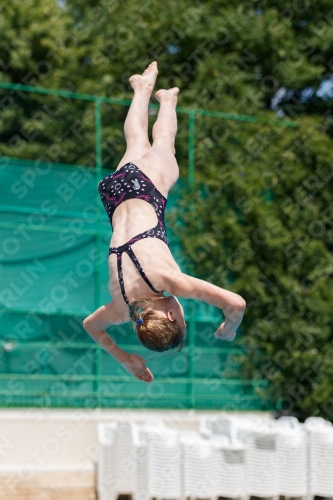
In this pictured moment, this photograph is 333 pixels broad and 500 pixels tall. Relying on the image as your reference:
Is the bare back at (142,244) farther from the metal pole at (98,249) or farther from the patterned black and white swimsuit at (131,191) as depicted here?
the metal pole at (98,249)

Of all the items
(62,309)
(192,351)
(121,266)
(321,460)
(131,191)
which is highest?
(131,191)

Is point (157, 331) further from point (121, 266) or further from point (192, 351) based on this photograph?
point (192, 351)

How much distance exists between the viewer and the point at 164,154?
14.4 feet

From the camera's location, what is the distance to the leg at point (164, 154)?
425 cm

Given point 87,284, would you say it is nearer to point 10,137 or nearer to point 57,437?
point 57,437

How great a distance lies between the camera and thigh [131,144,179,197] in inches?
167

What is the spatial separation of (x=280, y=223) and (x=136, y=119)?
449 cm

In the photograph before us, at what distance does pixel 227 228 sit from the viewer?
870 centimetres

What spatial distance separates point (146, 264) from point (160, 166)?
0.73 metres

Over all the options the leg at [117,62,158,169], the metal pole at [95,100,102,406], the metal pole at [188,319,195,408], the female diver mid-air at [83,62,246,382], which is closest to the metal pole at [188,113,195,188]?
the metal pole at [95,100,102,406]

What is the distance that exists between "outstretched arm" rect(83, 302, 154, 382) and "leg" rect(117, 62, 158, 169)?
841mm

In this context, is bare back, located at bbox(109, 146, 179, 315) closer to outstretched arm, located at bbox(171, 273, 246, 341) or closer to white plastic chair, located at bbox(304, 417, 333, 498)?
outstretched arm, located at bbox(171, 273, 246, 341)

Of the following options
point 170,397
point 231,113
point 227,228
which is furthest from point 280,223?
point 170,397

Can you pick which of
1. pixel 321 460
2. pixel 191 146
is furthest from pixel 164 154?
pixel 191 146
